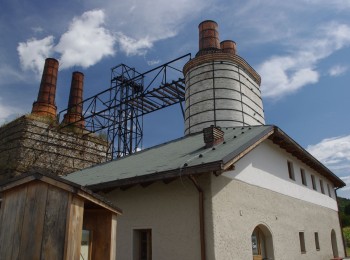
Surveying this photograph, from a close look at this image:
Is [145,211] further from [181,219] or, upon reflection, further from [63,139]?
[63,139]

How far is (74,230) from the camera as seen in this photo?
408cm

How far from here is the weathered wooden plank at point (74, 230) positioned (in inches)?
157

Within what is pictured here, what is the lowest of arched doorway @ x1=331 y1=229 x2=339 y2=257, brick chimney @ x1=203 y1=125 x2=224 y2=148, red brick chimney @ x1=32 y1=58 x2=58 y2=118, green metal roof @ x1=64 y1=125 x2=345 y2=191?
arched doorway @ x1=331 y1=229 x2=339 y2=257

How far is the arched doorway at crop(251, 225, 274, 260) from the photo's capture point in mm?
10227

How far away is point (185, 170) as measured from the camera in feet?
26.1

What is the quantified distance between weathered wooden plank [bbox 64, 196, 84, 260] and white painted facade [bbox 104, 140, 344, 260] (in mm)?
4566

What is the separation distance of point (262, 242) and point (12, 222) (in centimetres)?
844

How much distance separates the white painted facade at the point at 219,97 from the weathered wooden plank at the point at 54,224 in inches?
549

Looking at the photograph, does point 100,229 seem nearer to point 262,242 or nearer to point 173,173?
point 173,173

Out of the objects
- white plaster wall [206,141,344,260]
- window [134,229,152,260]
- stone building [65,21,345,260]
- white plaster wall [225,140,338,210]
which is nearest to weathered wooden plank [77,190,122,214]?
stone building [65,21,345,260]

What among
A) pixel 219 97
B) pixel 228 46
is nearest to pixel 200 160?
pixel 219 97

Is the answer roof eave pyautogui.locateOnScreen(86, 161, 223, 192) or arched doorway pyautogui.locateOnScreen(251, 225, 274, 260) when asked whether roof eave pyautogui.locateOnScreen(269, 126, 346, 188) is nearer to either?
arched doorway pyautogui.locateOnScreen(251, 225, 274, 260)

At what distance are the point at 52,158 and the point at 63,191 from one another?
21.1 metres

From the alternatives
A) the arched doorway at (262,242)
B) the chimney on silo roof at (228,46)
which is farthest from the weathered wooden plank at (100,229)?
the chimney on silo roof at (228,46)
